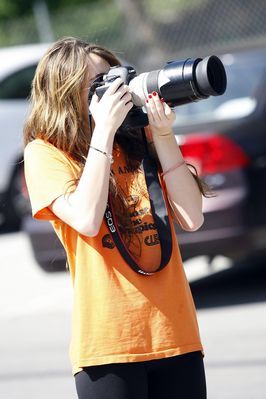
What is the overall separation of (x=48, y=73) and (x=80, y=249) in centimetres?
53

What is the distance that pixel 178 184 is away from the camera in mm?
2979

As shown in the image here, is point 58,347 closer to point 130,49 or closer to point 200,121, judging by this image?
point 200,121

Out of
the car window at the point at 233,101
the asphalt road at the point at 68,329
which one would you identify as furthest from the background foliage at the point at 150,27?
the car window at the point at 233,101

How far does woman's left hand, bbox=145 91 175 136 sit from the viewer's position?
289 centimetres

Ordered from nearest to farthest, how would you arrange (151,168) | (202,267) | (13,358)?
(151,168) → (13,358) → (202,267)

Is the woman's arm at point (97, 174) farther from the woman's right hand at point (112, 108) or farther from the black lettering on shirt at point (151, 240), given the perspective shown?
the black lettering on shirt at point (151, 240)

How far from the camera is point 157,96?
114 inches

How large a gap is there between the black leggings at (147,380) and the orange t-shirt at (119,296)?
23 mm

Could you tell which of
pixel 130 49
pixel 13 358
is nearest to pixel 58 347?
pixel 13 358

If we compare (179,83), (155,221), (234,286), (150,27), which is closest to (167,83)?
(179,83)

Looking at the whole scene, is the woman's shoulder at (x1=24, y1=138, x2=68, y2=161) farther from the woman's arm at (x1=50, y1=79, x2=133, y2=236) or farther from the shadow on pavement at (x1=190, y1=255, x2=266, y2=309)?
the shadow on pavement at (x1=190, y1=255, x2=266, y2=309)

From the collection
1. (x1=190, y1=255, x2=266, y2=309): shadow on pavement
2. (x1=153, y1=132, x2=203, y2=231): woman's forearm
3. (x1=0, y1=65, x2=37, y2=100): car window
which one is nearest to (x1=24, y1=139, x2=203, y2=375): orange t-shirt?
(x1=153, y1=132, x2=203, y2=231): woman's forearm

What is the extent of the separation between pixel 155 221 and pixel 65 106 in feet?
1.38

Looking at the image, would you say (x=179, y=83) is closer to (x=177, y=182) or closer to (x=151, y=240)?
(x=177, y=182)
